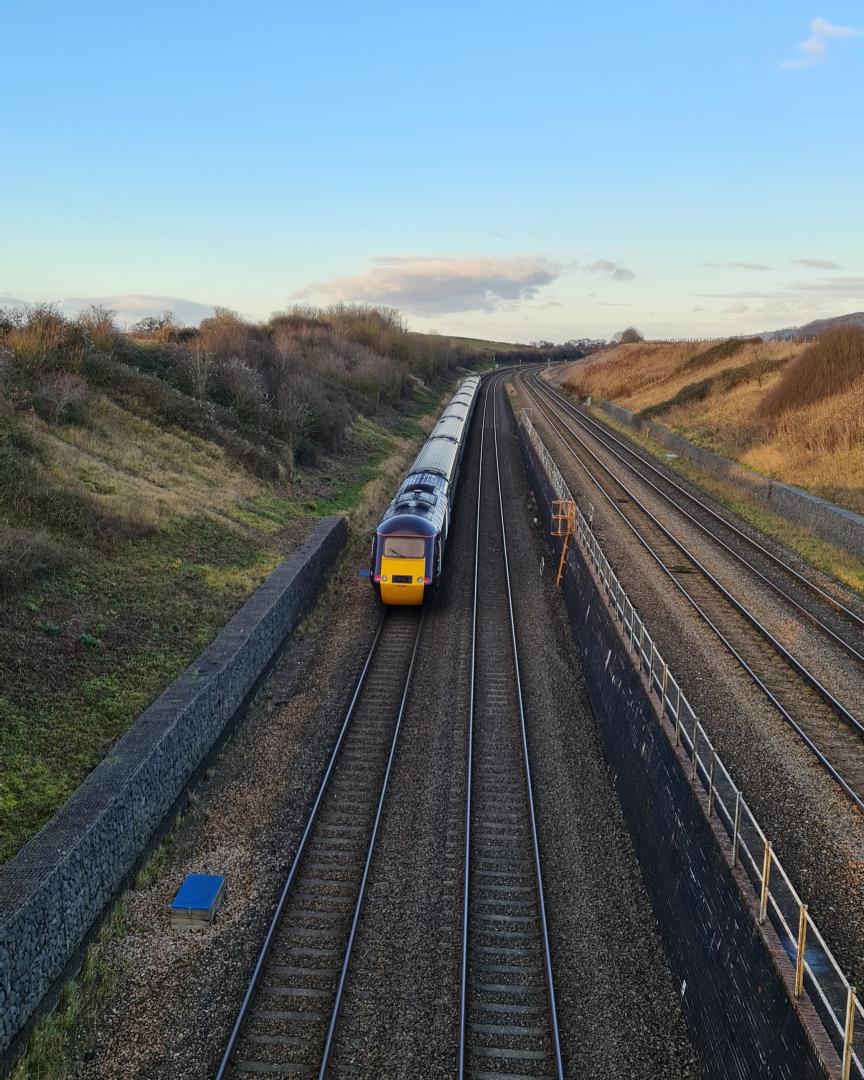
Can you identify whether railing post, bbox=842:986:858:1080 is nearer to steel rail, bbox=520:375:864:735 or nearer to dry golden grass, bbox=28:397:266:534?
steel rail, bbox=520:375:864:735

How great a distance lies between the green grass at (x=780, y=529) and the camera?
24.3m

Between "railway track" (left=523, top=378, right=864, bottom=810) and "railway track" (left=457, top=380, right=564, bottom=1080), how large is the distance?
16.4 ft

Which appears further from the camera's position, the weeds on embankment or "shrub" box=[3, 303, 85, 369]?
"shrub" box=[3, 303, 85, 369]

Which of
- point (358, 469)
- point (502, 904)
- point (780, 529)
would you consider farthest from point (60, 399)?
point (780, 529)

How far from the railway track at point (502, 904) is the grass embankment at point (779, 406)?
716 inches

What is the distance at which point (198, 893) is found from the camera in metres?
11.1

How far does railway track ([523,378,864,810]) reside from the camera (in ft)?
43.9

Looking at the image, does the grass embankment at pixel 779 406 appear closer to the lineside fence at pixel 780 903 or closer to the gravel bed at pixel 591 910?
the gravel bed at pixel 591 910

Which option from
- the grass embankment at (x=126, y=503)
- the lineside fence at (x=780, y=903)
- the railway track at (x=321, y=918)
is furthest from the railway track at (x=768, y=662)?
the grass embankment at (x=126, y=503)

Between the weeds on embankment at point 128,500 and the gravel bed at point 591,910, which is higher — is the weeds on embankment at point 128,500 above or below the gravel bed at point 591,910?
above

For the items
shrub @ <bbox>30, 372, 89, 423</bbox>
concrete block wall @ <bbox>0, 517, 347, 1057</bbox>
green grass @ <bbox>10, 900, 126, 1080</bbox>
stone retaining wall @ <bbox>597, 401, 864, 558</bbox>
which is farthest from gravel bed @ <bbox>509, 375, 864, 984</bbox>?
shrub @ <bbox>30, 372, 89, 423</bbox>

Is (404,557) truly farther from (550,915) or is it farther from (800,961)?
(800,961)

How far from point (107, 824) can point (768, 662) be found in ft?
44.8

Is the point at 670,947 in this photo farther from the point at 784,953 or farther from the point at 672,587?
the point at 672,587
